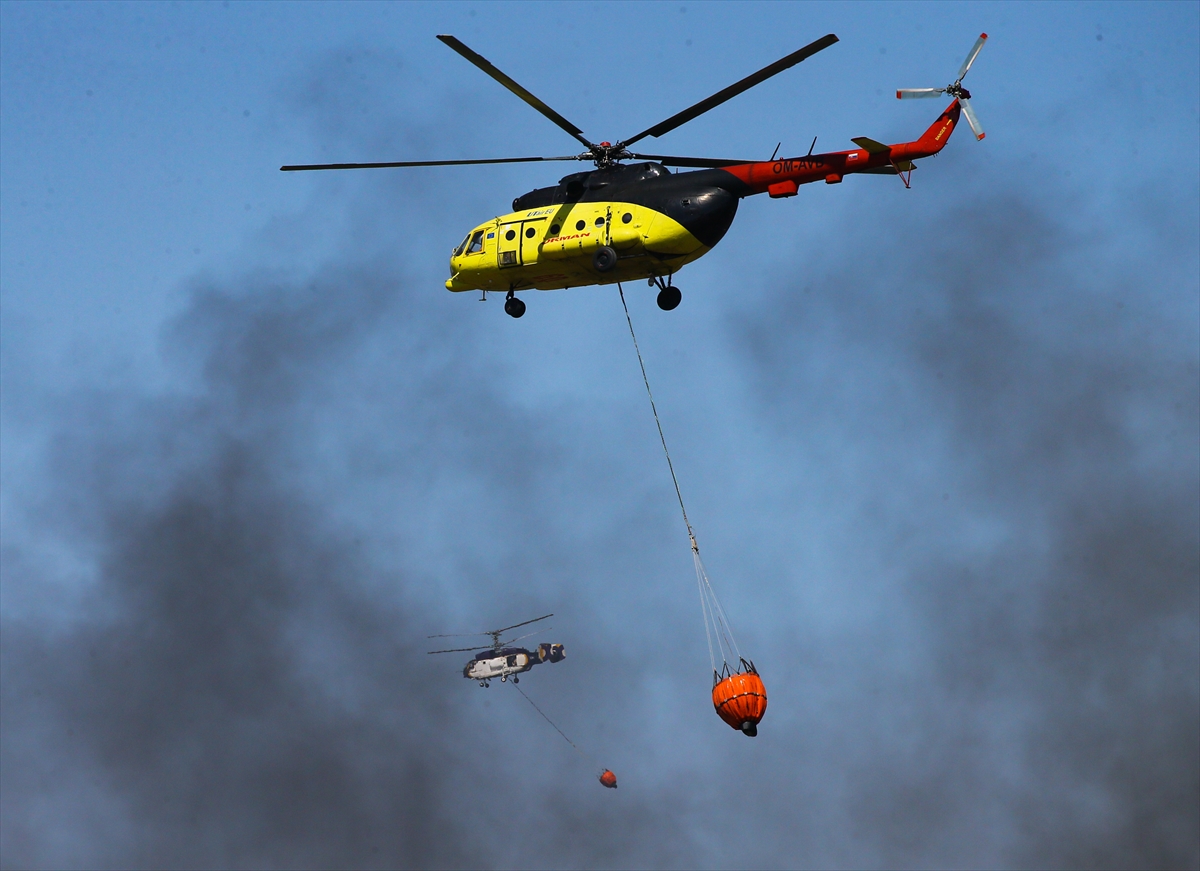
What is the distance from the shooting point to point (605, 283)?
111 ft

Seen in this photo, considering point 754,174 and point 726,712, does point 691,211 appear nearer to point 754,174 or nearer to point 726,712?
point 754,174

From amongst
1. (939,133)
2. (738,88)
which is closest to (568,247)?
(738,88)

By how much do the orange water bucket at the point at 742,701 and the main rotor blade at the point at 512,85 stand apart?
13.2 m

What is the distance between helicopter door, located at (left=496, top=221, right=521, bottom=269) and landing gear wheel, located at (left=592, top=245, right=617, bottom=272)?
2.40m

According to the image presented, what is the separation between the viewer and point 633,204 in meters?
32.4

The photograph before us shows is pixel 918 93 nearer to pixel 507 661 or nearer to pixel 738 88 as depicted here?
pixel 738 88

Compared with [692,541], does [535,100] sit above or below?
above

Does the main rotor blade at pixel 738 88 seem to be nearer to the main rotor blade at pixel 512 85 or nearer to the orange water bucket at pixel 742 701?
the main rotor blade at pixel 512 85

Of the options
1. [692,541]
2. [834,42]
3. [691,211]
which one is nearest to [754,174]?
[691,211]

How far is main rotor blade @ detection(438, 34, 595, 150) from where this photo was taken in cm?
2969

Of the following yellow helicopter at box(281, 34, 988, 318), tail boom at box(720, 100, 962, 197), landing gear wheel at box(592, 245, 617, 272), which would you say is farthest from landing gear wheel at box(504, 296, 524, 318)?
tail boom at box(720, 100, 962, 197)

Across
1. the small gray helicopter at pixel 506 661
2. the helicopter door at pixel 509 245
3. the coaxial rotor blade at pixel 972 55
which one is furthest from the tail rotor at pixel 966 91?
the small gray helicopter at pixel 506 661

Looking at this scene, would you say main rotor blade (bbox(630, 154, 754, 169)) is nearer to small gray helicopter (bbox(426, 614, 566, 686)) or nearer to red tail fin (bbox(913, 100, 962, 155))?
red tail fin (bbox(913, 100, 962, 155))

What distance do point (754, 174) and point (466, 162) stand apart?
673 cm
